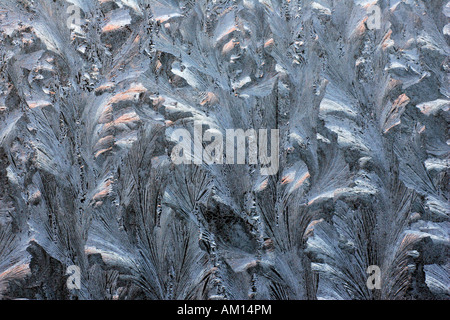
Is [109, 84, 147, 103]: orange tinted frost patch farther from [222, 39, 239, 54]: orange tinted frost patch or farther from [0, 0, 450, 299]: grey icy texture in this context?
[222, 39, 239, 54]: orange tinted frost patch

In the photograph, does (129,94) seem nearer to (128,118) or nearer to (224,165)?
(128,118)

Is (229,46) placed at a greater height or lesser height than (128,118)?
greater

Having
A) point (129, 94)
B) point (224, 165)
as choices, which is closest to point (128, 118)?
point (129, 94)

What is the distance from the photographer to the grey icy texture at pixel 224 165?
1133 mm

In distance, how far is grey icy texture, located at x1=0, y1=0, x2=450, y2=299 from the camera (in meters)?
1.13

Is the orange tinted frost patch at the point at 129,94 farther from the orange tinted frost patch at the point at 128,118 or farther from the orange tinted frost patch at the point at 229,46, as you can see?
the orange tinted frost patch at the point at 229,46

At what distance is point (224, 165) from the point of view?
1.14m

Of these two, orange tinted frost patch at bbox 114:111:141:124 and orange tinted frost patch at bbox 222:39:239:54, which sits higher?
orange tinted frost patch at bbox 222:39:239:54

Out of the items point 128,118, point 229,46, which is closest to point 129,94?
point 128,118

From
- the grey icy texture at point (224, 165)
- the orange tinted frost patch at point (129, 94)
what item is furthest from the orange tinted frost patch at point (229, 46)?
the orange tinted frost patch at point (129, 94)

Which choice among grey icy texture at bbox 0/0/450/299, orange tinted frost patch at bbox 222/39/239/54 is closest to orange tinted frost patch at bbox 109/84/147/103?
grey icy texture at bbox 0/0/450/299

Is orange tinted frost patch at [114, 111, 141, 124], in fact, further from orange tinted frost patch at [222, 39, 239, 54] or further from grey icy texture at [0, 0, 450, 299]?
orange tinted frost patch at [222, 39, 239, 54]

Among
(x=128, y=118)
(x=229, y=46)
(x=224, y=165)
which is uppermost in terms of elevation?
(x=229, y=46)

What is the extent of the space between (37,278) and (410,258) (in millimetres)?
1008
